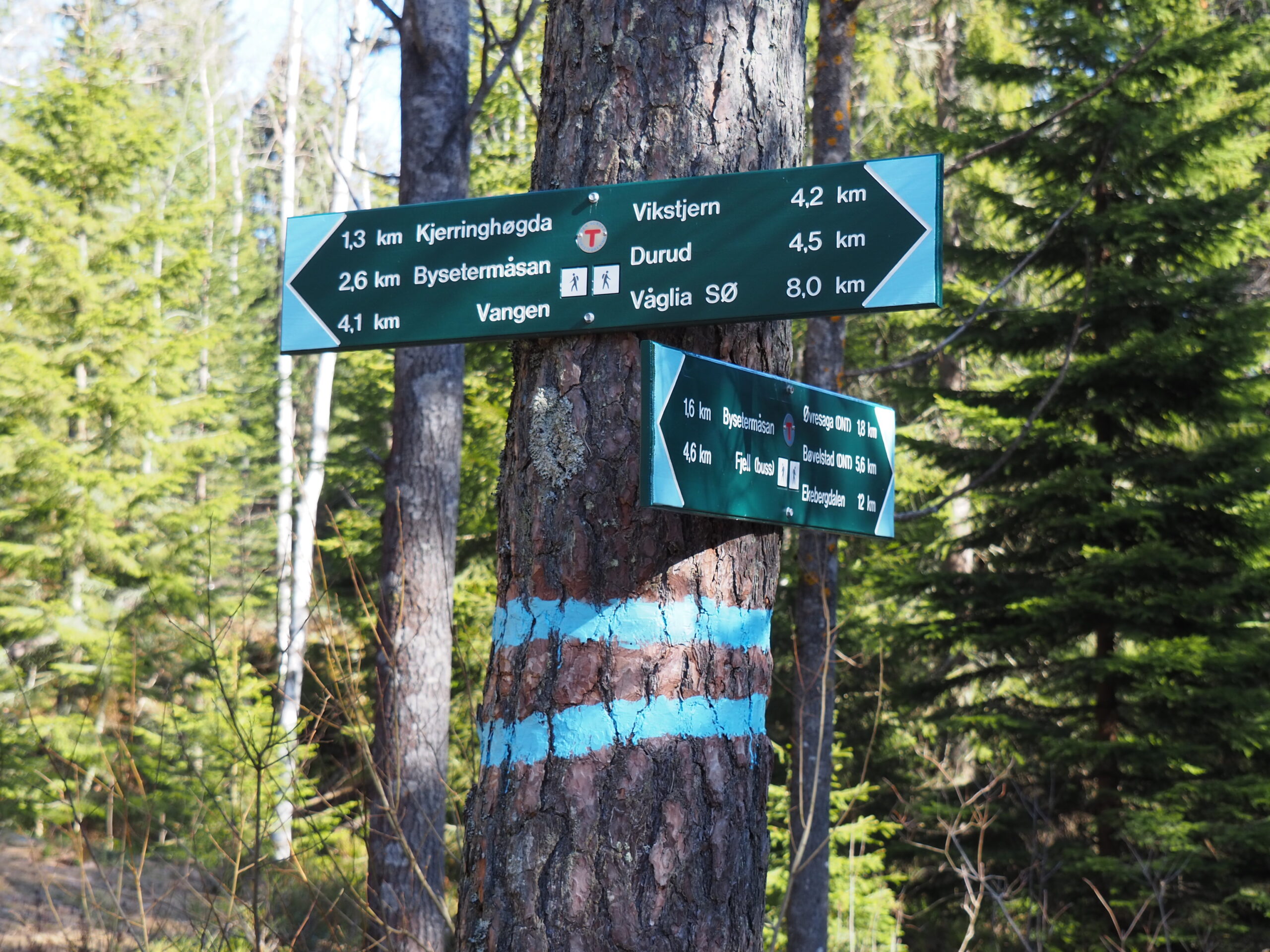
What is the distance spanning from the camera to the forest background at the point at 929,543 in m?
6.73

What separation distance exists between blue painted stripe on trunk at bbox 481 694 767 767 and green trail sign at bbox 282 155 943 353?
64cm

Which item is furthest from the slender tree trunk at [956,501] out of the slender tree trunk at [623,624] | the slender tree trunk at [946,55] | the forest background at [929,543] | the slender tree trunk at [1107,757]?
the slender tree trunk at [623,624]

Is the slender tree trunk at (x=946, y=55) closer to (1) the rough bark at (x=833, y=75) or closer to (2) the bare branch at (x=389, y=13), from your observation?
A: (1) the rough bark at (x=833, y=75)

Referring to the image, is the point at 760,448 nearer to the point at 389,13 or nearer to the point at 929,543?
the point at 389,13

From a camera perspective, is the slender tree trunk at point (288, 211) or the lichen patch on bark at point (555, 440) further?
the slender tree trunk at point (288, 211)

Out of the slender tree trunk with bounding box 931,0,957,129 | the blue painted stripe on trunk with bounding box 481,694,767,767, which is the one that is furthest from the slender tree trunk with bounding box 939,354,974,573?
the blue painted stripe on trunk with bounding box 481,694,767,767

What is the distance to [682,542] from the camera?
A: 187 cm

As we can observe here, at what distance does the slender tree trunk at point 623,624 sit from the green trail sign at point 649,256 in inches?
2.6

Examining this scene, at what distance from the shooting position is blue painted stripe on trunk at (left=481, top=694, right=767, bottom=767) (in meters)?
1.81

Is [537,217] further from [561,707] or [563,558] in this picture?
[561,707]

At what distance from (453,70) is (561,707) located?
5.74 metres

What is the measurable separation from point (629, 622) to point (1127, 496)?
7.49 m

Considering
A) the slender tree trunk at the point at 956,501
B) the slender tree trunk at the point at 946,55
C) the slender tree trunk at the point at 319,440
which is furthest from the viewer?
the slender tree trunk at the point at 946,55

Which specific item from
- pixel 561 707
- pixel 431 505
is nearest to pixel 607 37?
pixel 561 707
